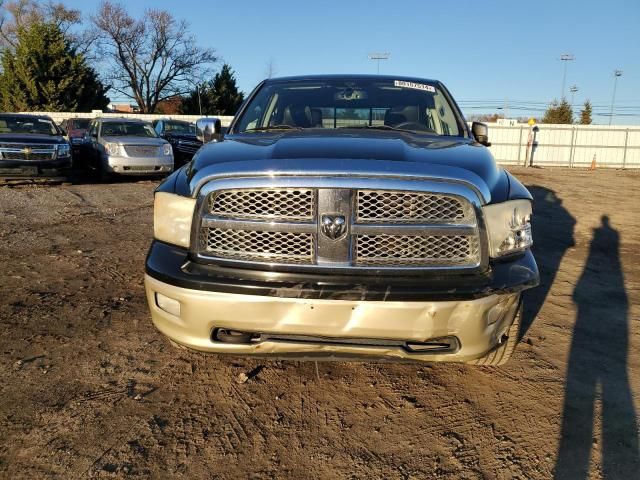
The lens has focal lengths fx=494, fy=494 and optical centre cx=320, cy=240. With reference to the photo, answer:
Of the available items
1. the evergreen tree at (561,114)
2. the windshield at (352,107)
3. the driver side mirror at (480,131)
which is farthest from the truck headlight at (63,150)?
the evergreen tree at (561,114)

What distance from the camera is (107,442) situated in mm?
2357

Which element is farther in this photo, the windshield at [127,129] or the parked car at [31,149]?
the windshield at [127,129]

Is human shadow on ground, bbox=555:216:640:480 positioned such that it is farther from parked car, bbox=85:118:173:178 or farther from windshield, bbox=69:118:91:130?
windshield, bbox=69:118:91:130

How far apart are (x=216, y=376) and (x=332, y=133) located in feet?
5.53

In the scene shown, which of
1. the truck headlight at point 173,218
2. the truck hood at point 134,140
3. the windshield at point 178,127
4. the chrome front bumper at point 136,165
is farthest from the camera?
the windshield at point 178,127

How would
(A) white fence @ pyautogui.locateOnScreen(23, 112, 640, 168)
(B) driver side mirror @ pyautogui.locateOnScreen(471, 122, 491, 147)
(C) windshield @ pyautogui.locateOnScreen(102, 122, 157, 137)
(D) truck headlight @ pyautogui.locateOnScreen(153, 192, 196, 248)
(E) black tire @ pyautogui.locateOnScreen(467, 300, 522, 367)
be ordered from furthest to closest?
(A) white fence @ pyautogui.locateOnScreen(23, 112, 640, 168) < (C) windshield @ pyautogui.locateOnScreen(102, 122, 157, 137) < (B) driver side mirror @ pyautogui.locateOnScreen(471, 122, 491, 147) < (E) black tire @ pyautogui.locateOnScreen(467, 300, 522, 367) < (D) truck headlight @ pyautogui.locateOnScreen(153, 192, 196, 248)

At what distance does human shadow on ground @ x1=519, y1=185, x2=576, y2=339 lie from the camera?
4.36 metres

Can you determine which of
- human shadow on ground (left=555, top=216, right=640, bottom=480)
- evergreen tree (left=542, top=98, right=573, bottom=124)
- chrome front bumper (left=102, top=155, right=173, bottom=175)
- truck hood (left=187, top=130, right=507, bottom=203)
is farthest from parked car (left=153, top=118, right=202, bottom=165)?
evergreen tree (left=542, top=98, right=573, bottom=124)

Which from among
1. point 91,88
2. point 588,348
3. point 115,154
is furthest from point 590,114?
point 588,348

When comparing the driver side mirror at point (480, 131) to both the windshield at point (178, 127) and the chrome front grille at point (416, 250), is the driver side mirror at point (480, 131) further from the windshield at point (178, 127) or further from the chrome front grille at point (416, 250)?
the windshield at point (178, 127)

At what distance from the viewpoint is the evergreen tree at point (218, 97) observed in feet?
153

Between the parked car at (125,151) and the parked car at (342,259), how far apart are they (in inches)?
416

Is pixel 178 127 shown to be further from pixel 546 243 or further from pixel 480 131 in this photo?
pixel 480 131

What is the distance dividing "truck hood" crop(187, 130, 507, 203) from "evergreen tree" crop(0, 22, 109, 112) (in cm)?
3988
